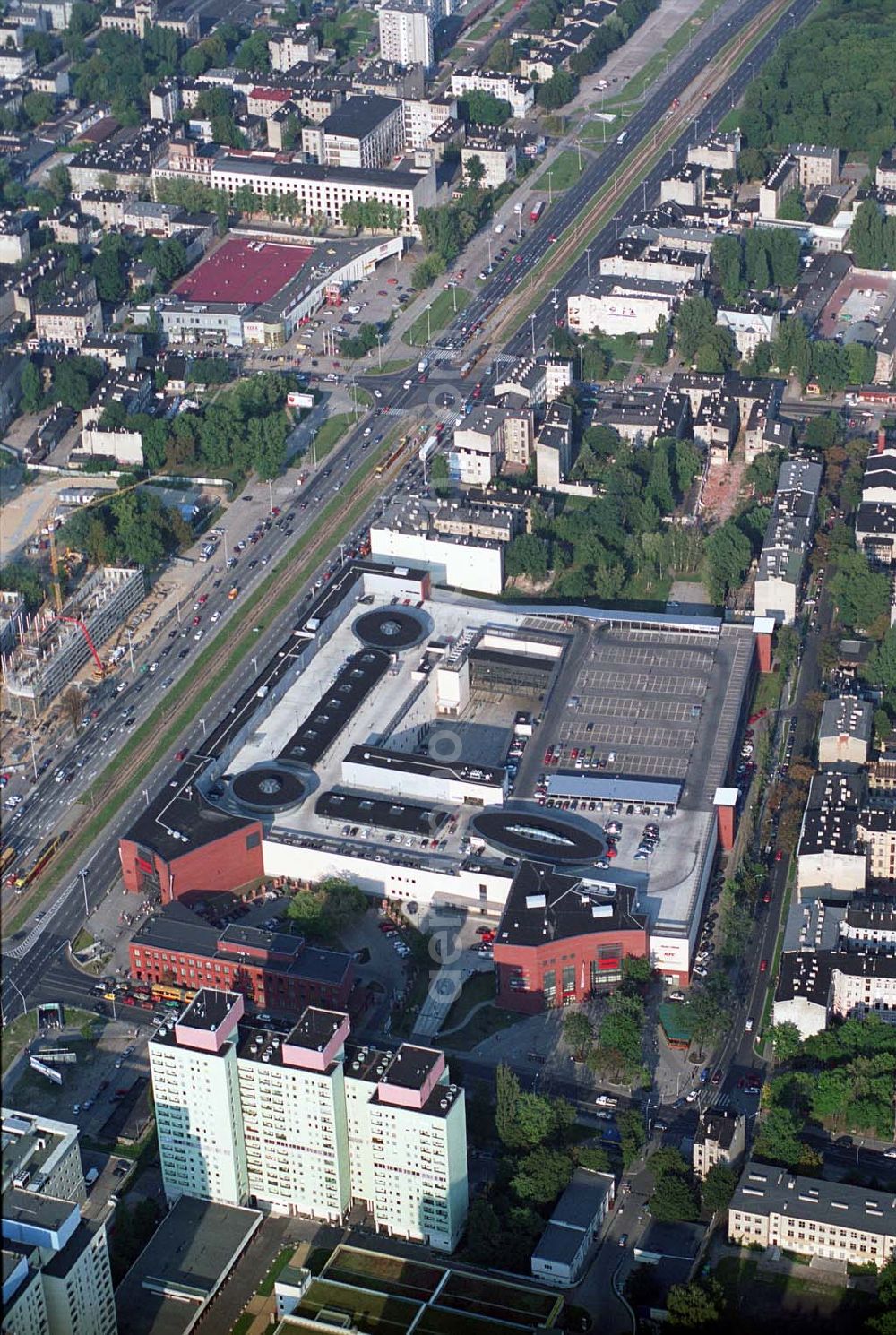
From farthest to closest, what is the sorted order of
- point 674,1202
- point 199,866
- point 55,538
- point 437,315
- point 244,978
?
point 437,315
point 55,538
point 199,866
point 244,978
point 674,1202

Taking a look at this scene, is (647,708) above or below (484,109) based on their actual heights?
below

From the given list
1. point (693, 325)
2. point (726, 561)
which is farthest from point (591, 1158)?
point (693, 325)

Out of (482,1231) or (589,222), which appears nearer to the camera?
(482,1231)

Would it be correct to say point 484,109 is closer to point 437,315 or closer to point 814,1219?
point 437,315

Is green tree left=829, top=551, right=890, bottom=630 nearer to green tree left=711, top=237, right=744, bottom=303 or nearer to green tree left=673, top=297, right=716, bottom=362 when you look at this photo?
green tree left=673, top=297, right=716, bottom=362

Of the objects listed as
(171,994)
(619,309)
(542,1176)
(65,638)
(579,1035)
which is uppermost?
(619,309)

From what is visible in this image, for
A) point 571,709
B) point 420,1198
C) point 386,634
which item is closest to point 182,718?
point 386,634
